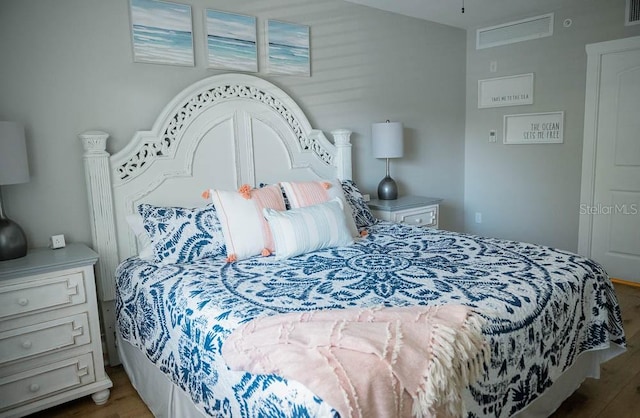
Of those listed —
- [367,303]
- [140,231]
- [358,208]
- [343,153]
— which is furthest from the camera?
[343,153]

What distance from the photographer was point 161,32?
2.69 metres

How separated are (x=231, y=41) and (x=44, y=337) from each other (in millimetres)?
2058

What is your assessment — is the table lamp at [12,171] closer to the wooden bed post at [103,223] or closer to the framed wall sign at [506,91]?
the wooden bed post at [103,223]

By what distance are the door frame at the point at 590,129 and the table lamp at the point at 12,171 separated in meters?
4.19

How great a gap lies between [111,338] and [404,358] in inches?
79.3

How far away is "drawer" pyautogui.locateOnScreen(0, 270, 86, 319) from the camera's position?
6.45 feet

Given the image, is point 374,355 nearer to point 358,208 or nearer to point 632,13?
point 358,208

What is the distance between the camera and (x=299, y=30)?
3.32 metres

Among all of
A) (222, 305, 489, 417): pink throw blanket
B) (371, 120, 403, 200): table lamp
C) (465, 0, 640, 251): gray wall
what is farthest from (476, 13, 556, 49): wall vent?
(222, 305, 489, 417): pink throw blanket

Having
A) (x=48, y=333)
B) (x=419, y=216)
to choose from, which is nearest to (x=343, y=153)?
(x=419, y=216)

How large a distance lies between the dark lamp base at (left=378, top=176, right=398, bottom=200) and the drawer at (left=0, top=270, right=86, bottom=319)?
2428 millimetres

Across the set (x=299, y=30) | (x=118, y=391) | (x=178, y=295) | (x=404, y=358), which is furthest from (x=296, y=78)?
(x=404, y=358)

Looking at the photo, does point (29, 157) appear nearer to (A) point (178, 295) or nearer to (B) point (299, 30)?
(A) point (178, 295)

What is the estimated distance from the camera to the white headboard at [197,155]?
252cm
